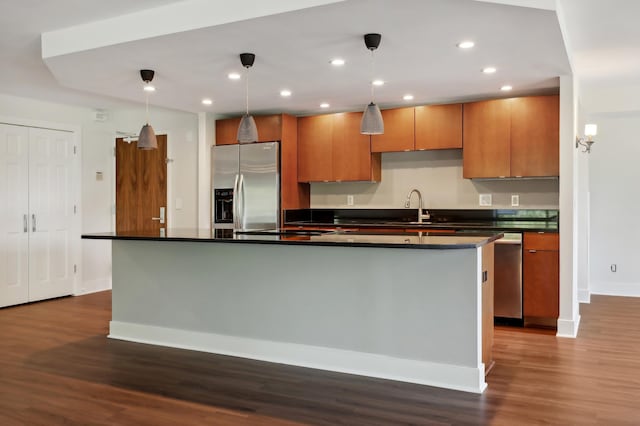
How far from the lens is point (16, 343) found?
4.41m

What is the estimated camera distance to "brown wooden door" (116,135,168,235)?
6.97 meters

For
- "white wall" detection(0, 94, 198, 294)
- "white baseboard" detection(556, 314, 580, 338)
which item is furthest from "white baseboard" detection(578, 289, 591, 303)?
"white wall" detection(0, 94, 198, 294)

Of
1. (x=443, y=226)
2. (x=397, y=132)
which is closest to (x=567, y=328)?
(x=443, y=226)

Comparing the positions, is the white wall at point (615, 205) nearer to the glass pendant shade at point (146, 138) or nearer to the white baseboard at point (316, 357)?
the white baseboard at point (316, 357)

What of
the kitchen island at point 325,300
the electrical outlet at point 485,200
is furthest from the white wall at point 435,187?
the kitchen island at point 325,300

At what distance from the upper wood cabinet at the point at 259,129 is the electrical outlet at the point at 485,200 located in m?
2.37

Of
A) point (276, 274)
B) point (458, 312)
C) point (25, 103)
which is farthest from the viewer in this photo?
point (25, 103)

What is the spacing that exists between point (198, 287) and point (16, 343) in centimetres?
162

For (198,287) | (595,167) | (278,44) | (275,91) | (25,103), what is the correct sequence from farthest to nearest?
(595,167) → (25,103) → (275,91) → (198,287) → (278,44)

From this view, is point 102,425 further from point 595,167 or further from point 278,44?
point 595,167

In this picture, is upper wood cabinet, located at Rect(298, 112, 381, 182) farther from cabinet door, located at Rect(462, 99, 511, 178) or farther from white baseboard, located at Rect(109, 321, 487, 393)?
white baseboard, located at Rect(109, 321, 487, 393)

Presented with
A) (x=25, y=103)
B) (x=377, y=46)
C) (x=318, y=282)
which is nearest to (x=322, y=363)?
(x=318, y=282)

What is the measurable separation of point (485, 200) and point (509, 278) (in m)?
1.10

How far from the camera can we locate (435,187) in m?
6.14
